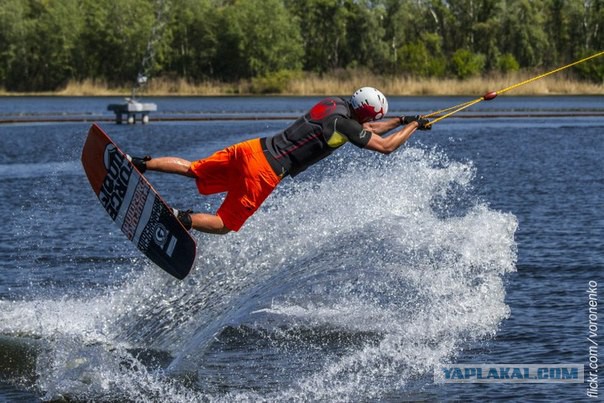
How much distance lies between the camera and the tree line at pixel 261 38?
8200 cm

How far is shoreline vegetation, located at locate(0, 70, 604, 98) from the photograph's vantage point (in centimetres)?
5912

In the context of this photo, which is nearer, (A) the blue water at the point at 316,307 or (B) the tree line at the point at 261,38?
(A) the blue water at the point at 316,307

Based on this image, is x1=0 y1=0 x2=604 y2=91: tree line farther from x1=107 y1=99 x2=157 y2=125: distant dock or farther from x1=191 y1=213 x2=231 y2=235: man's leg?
x1=191 y1=213 x2=231 y2=235: man's leg

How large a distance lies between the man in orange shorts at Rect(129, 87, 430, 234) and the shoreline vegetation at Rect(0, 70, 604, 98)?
46.8 meters

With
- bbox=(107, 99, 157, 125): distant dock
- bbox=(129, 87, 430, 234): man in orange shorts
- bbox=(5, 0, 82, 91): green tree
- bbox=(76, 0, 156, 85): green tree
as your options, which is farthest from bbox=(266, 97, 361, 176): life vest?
bbox=(5, 0, 82, 91): green tree

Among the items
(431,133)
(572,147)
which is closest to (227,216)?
(572,147)

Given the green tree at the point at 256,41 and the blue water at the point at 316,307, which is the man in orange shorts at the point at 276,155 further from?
the green tree at the point at 256,41

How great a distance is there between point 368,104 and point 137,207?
2.27 meters

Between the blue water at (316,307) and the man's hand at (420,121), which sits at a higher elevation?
the man's hand at (420,121)

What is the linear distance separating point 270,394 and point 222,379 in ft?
2.15

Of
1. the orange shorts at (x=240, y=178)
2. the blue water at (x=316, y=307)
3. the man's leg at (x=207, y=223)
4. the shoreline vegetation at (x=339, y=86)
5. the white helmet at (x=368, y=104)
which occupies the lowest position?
the shoreline vegetation at (x=339, y=86)

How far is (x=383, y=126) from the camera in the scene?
10.7 meters

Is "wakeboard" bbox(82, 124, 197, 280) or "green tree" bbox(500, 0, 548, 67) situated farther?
"green tree" bbox(500, 0, 548, 67)

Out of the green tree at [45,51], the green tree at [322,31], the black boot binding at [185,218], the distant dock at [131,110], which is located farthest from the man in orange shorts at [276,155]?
the green tree at [45,51]
